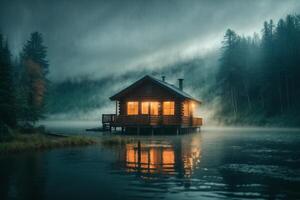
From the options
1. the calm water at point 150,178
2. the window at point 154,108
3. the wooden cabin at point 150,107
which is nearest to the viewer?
the calm water at point 150,178

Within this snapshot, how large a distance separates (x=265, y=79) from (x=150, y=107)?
4011cm

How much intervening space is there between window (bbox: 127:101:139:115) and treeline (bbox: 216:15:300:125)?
36.1 m

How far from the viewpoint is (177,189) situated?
38.7 feet

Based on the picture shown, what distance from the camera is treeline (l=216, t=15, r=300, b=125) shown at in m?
76.6

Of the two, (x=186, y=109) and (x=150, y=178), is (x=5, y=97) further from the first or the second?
(x=186, y=109)

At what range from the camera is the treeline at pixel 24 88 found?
117 ft

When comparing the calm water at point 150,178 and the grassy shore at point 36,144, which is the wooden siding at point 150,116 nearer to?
the grassy shore at point 36,144

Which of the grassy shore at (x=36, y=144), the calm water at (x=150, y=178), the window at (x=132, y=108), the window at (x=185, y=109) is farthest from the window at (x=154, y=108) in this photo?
the calm water at (x=150, y=178)

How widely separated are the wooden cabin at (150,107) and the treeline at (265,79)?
3270 cm

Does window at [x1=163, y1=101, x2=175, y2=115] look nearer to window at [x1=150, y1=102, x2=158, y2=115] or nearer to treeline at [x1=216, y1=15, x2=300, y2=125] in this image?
window at [x1=150, y1=102, x2=158, y2=115]

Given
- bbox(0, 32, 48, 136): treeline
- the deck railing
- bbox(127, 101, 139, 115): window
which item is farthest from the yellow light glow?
bbox(0, 32, 48, 136): treeline

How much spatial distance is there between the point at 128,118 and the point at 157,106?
4403 mm

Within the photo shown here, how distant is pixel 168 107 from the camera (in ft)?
164

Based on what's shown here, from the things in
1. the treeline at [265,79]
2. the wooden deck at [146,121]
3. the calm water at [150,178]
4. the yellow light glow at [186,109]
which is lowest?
the calm water at [150,178]
